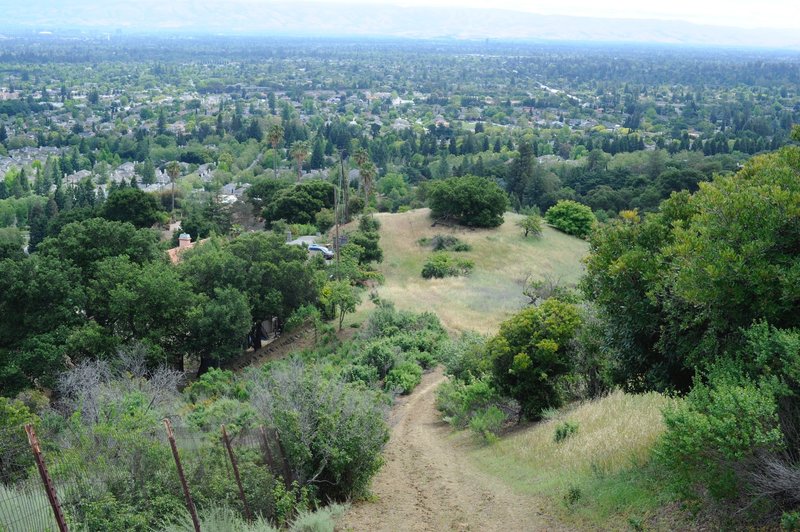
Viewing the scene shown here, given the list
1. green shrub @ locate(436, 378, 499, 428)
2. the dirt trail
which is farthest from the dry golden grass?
green shrub @ locate(436, 378, 499, 428)

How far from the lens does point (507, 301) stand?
33.9 m

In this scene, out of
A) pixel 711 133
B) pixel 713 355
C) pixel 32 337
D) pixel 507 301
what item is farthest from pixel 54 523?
pixel 711 133

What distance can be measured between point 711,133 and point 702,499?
130 meters

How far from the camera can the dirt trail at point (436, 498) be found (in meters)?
11.3

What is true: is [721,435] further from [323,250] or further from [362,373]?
[323,250]

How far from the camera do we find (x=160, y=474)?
34.0ft

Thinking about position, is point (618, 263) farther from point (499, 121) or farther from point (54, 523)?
point (499, 121)

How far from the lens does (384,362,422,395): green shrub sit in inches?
852

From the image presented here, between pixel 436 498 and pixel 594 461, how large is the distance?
253cm

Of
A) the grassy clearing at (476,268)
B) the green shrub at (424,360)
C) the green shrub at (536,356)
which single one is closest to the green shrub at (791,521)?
the green shrub at (536,356)

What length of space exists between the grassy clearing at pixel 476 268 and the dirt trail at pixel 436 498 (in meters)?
12.9

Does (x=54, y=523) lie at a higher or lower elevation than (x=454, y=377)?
higher

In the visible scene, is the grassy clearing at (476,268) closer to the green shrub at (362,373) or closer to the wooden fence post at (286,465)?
the green shrub at (362,373)

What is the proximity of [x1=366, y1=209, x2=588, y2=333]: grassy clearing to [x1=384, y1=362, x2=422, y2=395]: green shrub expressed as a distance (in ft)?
18.8
